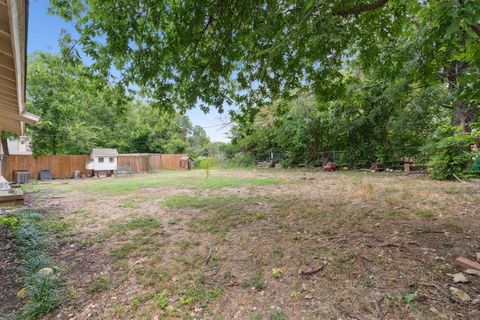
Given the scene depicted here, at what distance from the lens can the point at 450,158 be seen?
24.4 feet

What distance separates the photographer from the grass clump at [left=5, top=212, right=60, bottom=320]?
202 centimetres

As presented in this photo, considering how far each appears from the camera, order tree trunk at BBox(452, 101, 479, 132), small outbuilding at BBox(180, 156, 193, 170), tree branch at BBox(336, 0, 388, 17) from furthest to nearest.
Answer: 1. small outbuilding at BBox(180, 156, 193, 170)
2. tree trunk at BBox(452, 101, 479, 132)
3. tree branch at BBox(336, 0, 388, 17)

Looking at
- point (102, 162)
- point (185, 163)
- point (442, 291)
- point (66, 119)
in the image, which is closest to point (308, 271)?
point (442, 291)

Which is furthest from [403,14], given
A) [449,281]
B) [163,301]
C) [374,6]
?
[163,301]

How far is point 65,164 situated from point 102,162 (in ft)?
6.46

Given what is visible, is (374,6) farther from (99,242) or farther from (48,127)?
(48,127)

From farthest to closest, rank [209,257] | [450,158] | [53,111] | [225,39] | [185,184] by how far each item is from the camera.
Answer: [53,111]
[185,184]
[450,158]
[225,39]
[209,257]

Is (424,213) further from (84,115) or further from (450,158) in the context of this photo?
(84,115)

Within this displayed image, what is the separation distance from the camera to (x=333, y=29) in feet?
7.72

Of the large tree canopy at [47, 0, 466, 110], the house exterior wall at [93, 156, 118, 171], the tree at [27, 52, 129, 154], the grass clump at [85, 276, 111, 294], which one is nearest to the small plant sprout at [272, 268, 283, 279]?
the grass clump at [85, 276, 111, 294]

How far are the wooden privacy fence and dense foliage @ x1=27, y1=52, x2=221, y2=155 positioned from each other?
1.41 metres

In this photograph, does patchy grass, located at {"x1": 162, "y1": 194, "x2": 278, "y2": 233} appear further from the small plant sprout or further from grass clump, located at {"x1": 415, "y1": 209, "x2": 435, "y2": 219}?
grass clump, located at {"x1": 415, "y1": 209, "x2": 435, "y2": 219}

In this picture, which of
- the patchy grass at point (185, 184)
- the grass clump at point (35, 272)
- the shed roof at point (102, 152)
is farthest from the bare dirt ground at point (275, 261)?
the shed roof at point (102, 152)

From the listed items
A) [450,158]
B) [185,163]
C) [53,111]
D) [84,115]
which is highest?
[84,115]
